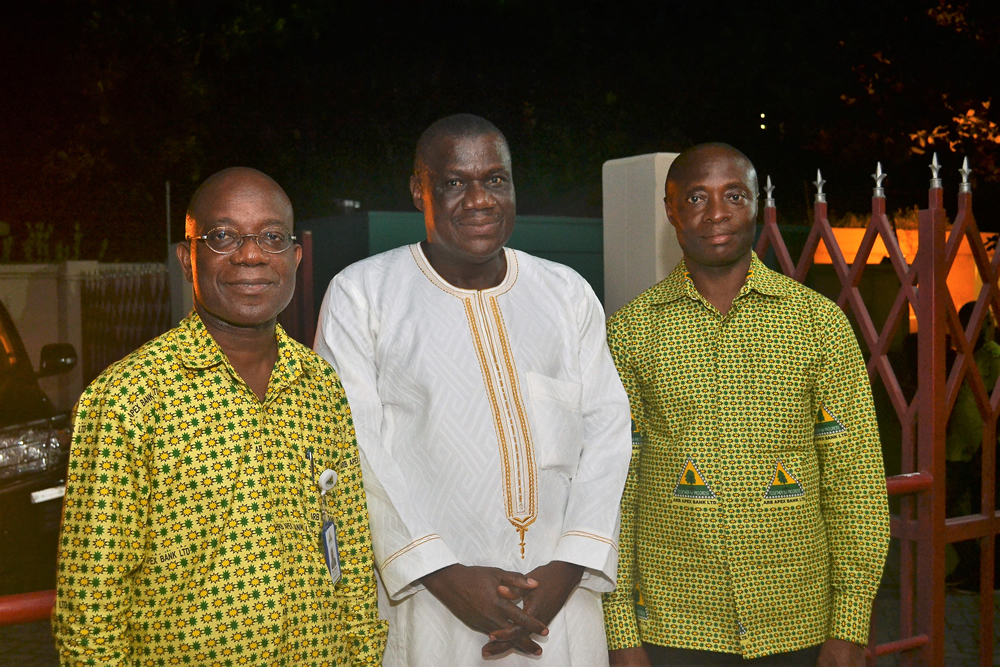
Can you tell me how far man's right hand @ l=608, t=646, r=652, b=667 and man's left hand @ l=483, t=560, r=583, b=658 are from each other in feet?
1.13

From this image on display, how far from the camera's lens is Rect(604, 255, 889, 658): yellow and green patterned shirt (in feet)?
8.79

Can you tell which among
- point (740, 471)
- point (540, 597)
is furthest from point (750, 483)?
point (540, 597)

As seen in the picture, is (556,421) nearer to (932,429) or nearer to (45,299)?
(932,429)

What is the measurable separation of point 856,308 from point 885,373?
303 millimetres

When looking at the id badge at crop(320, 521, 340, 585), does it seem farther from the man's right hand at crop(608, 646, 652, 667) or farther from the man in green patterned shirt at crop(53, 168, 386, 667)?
Result: the man's right hand at crop(608, 646, 652, 667)

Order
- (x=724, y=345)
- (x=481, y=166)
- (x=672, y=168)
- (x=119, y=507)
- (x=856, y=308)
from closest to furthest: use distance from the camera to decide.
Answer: (x=119, y=507) < (x=481, y=166) < (x=724, y=345) < (x=672, y=168) < (x=856, y=308)

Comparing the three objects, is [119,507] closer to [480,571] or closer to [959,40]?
[480,571]

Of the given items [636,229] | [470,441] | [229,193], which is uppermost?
[636,229]

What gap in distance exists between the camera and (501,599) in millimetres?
2402

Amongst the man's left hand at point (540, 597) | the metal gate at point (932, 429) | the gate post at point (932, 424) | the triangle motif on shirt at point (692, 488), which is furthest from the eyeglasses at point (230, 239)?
the gate post at point (932, 424)

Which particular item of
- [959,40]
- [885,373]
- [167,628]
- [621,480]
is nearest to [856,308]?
[885,373]

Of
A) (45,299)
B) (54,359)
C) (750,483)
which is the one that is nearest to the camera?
(750,483)

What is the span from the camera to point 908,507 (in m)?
3.47

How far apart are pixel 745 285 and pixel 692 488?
648mm
